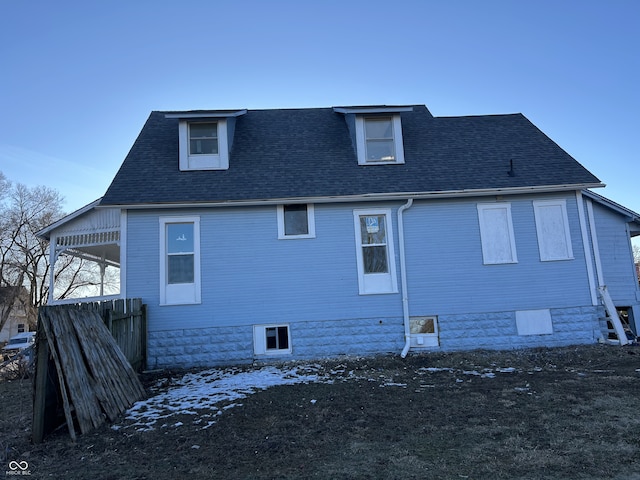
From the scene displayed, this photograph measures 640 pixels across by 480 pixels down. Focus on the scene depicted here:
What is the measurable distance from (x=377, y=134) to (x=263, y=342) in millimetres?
5999

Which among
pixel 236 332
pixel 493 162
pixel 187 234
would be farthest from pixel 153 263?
pixel 493 162

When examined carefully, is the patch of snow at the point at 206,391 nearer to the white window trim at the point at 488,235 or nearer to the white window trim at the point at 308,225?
the white window trim at the point at 308,225

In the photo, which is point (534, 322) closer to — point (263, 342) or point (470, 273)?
point (470, 273)

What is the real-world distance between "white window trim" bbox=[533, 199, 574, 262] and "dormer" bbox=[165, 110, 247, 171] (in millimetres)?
7616

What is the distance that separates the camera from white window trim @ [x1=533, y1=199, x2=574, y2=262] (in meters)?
10.1

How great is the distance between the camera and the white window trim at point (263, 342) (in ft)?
31.0

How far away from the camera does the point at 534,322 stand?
990cm

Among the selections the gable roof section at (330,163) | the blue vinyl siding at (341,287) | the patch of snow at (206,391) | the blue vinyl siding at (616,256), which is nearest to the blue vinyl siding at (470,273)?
the blue vinyl siding at (341,287)

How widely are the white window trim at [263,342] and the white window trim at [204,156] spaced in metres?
3.97

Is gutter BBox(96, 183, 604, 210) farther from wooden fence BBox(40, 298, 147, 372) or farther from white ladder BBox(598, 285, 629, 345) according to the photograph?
white ladder BBox(598, 285, 629, 345)

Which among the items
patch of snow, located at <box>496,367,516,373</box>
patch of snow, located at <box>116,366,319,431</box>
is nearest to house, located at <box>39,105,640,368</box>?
patch of snow, located at <box>116,366,319,431</box>

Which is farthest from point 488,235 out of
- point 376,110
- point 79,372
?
point 79,372

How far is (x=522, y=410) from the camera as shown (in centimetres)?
544

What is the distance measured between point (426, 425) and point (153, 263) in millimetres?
6819
